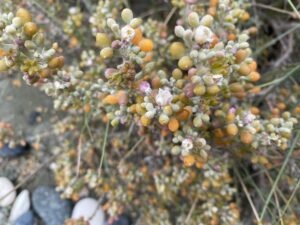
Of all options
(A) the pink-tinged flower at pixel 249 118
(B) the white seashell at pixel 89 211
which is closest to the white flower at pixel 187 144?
(A) the pink-tinged flower at pixel 249 118

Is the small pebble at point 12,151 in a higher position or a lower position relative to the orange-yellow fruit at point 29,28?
lower

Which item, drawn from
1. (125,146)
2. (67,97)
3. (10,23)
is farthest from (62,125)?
(10,23)

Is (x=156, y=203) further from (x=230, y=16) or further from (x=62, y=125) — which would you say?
(x=230, y=16)

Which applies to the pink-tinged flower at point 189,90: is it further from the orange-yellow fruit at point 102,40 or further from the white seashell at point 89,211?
the white seashell at point 89,211

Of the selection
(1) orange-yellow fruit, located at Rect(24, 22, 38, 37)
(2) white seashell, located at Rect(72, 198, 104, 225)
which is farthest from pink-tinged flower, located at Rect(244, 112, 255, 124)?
(2) white seashell, located at Rect(72, 198, 104, 225)

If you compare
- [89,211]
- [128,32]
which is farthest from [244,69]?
[89,211]

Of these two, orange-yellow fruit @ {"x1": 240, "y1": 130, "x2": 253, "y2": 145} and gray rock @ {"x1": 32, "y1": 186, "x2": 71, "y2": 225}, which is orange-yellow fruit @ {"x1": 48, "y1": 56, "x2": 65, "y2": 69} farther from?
gray rock @ {"x1": 32, "y1": 186, "x2": 71, "y2": 225}
